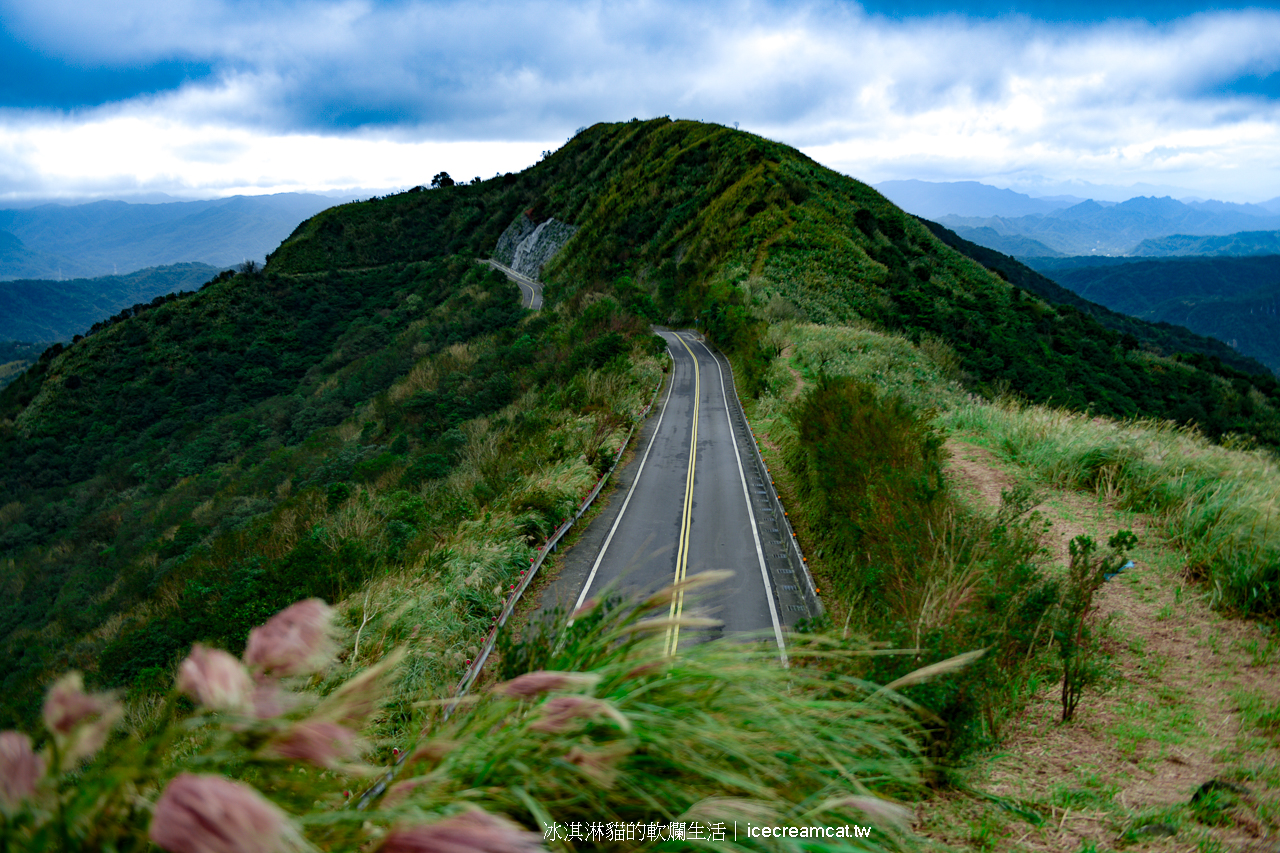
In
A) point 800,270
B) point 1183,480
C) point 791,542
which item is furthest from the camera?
point 800,270

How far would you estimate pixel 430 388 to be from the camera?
37500 mm

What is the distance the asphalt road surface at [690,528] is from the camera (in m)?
12.2

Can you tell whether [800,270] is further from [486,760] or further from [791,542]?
[486,760]

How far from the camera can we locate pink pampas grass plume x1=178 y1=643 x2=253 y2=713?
130 cm

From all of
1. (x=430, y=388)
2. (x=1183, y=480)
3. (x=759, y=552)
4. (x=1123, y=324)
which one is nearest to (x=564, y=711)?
(x=1183, y=480)

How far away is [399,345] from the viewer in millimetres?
54906

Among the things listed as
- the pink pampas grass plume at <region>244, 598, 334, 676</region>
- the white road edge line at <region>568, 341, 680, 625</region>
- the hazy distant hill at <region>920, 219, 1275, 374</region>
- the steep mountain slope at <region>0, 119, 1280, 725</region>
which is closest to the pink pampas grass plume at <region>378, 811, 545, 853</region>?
the pink pampas grass plume at <region>244, 598, 334, 676</region>

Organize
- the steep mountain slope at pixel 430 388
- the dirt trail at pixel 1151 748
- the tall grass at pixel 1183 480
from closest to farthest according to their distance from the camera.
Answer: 1. the dirt trail at pixel 1151 748
2. the tall grass at pixel 1183 480
3. the steep mountain slope at pixel 430 388

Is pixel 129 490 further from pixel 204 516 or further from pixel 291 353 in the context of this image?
pixel 291 353

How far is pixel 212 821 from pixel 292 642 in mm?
431

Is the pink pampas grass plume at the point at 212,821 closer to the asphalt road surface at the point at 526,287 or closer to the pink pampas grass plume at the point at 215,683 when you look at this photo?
the pink pampas grass plume at the point at 215,683

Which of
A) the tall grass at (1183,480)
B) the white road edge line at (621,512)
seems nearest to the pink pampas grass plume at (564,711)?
the white road edge line at (621,512)

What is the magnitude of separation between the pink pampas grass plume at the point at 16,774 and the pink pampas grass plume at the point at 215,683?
258mm

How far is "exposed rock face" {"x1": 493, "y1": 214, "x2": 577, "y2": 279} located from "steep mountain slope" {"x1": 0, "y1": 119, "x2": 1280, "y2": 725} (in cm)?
272
